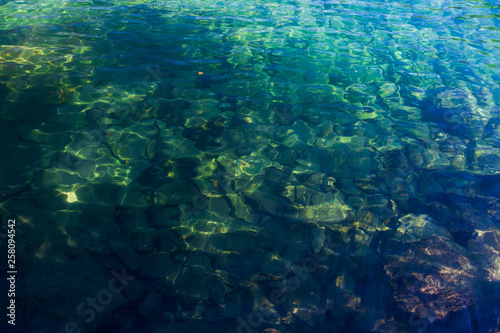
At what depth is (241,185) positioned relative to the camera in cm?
469

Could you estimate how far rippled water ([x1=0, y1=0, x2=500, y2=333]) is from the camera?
134 inches

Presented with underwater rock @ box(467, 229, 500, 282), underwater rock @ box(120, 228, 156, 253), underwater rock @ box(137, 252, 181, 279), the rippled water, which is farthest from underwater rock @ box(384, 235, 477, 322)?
underwater rock @ box(120, 228, 156, 253)

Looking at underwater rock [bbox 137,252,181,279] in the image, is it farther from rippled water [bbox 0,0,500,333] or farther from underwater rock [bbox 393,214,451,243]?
underwater rock [bbox 393,214,451,243]

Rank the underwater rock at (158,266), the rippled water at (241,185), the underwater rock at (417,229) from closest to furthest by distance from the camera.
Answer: the rippled water at (241,185), the underwater rock at (158,266), the underwater rock at (417,229)

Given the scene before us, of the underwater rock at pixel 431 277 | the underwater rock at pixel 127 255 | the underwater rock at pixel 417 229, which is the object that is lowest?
the underwater rock at pixel 431 277

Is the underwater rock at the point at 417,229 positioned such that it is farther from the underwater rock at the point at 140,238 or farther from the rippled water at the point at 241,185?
the underwater rock at the point at 140,238

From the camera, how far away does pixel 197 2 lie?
12.0m

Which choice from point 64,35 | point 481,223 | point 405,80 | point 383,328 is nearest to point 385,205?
point 481,223

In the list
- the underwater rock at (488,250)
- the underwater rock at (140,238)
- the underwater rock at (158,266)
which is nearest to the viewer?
Result: the underwater rock at (158,266)

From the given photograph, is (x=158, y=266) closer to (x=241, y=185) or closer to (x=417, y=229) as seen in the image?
(x=241, y=185)

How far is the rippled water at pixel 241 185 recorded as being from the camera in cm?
339

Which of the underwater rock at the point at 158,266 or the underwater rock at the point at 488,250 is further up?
the underwater rock at the point at 158,266

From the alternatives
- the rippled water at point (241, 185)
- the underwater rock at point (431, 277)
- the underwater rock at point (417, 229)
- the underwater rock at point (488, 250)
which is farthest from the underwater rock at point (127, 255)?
the underwater rock at point (488, 250)

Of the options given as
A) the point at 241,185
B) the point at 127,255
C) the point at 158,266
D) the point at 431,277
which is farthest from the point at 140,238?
the point at 431,277
